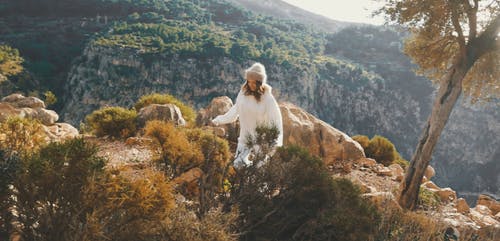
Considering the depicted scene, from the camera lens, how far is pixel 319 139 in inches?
375

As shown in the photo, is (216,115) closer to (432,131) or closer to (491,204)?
(432,131)

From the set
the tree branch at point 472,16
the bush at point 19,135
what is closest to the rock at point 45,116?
the bush at point 19,135

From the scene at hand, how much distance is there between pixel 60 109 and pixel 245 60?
38549mm

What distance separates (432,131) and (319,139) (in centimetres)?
344

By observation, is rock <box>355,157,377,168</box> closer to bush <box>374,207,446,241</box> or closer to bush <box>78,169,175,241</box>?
bush <box>374,207,446,241</box>

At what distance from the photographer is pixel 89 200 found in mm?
2312

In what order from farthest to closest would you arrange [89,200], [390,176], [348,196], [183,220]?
[390,176]
[348,196]
[183,220]
[89,200]

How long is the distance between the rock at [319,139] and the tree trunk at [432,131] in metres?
2.75

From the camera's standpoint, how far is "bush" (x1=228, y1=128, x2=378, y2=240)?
3.18 metres

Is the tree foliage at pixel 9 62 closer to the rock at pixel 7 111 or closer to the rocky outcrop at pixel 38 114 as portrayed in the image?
the rocky outcrop at pixel 38 114

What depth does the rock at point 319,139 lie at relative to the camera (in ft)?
30.1

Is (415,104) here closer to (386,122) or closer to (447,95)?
(386,122)

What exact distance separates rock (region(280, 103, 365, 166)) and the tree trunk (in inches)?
108

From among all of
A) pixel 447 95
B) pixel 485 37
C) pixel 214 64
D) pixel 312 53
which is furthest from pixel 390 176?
pixel 312 53
